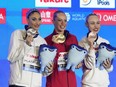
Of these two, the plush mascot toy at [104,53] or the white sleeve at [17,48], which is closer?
the white sleeve at [17,48]

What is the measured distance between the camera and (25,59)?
2553 mm

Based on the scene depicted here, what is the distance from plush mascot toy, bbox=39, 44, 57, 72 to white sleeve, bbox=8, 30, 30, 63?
93mm

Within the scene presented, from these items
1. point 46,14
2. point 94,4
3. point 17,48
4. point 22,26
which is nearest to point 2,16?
point 22,26

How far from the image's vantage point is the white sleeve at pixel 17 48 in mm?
2516

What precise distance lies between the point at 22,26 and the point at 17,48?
0.83 m

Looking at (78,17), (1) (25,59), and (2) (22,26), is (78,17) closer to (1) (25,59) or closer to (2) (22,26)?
(2) (22,26)

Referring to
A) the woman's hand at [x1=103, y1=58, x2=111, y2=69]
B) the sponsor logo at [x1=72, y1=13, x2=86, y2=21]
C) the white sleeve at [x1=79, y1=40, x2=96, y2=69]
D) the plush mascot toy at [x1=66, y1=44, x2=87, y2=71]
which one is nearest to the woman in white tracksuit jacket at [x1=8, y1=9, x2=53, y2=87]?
the plush mascot toy at [x1=66, y1=44, x2=87, y2=71]

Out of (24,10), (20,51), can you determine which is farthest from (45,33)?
(20,51)

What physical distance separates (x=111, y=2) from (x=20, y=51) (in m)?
1.23

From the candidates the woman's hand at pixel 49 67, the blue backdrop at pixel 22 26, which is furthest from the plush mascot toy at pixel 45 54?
the blue backdrop at pixel 22 26

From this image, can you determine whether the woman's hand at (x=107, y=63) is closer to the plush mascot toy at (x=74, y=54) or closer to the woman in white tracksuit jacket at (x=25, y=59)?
the plush mascot toy at (x=74, y=54)

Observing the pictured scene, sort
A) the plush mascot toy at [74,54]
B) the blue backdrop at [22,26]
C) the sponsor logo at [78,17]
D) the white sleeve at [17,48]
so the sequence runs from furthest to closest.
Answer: the sponsor logo at [78,17], the blue backdrop at [22,26], the plush mascot toy at [74,54], the white sleeve at [17,48]

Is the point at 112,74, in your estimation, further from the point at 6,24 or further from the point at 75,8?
the point at 6,24

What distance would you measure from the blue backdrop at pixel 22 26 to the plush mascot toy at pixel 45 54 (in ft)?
2.37
